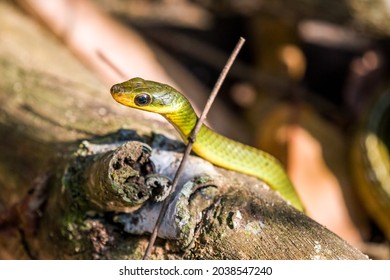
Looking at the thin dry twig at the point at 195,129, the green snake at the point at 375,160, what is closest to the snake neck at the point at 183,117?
the thin dry twig at the point at 195,129

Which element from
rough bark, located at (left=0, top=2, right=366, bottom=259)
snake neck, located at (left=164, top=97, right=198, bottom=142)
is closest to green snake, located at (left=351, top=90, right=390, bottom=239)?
rough bark, located at (left=0, top=2, right=366, bottom=259)

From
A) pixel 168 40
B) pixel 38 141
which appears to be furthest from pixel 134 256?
pixel 168 40

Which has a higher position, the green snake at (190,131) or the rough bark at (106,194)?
the green snake at (190,131)

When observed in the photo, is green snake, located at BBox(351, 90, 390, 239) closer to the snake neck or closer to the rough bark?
the rough bark

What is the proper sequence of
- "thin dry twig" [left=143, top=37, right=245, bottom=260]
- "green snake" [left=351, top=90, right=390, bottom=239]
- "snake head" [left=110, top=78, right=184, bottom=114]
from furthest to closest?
1. "green snake" [left=351, top=90, right=390, bottom=239]
2. "snake head" [left=110, top=78, right=184, bottom=114]
3. "thin dry twig" [left=143, top=37, right=245, bottom=260]

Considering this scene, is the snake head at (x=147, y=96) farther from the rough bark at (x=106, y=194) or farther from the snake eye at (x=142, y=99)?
the rough bark at (x=106, y=194)

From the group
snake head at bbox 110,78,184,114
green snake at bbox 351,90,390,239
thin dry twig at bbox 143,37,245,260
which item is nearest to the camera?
thin dry twig at bbox 143,37,245,260

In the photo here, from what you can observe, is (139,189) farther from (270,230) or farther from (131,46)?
(131,46)
